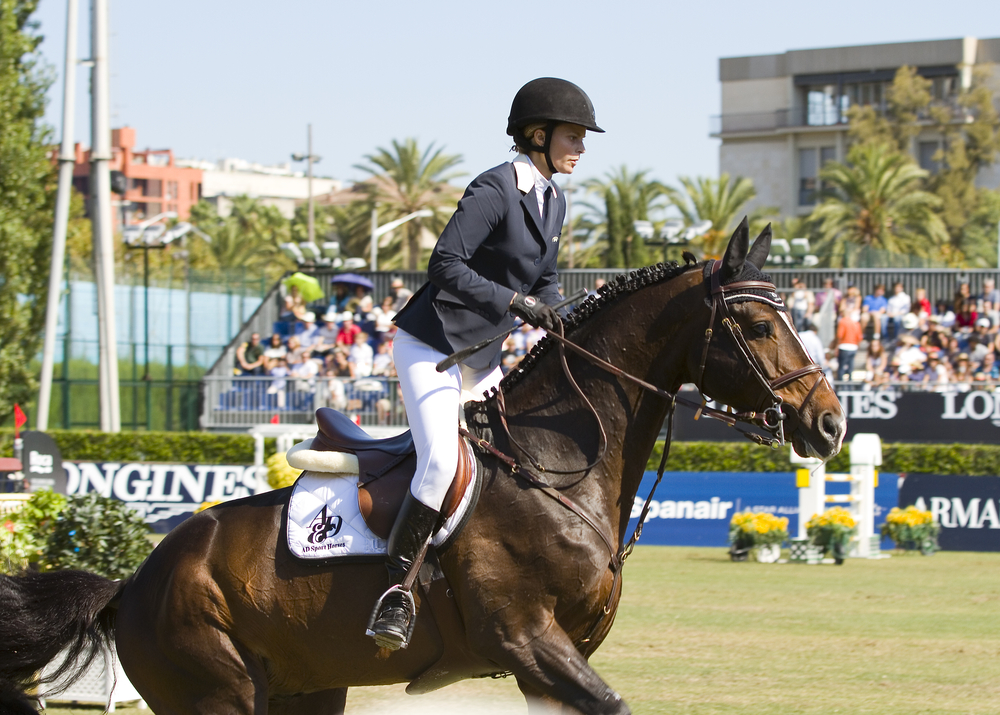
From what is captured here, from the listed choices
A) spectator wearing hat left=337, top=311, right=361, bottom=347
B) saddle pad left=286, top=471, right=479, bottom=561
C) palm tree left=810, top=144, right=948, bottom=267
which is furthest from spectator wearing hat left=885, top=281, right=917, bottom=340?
palm tree left=810, top=144, right=948, bottom=267

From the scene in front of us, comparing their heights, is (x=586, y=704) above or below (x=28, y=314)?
below

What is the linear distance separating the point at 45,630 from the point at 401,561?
1.63m

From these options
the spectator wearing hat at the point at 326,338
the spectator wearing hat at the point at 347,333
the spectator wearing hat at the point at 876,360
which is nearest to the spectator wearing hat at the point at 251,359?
the spectator wearing hat at the point at 326,338

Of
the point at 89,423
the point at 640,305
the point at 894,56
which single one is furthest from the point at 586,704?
the point at 894,56

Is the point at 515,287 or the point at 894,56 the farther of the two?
the point at 894,56

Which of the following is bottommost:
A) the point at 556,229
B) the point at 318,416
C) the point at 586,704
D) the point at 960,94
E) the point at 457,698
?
the point at 457,698

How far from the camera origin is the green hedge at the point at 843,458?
16.7 metres

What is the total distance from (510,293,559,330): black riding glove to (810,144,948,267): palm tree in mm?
46029

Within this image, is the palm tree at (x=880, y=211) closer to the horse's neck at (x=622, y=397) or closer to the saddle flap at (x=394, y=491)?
the horse's neck at (x=622, y=397)

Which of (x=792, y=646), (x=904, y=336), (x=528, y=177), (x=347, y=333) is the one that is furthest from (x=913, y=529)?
(x=528, y=177)

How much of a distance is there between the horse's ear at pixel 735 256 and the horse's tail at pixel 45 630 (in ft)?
8.99

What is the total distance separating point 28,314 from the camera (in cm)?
2625

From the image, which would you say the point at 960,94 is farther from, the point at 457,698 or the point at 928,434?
the point at 457,698

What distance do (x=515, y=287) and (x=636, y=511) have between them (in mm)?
11397
